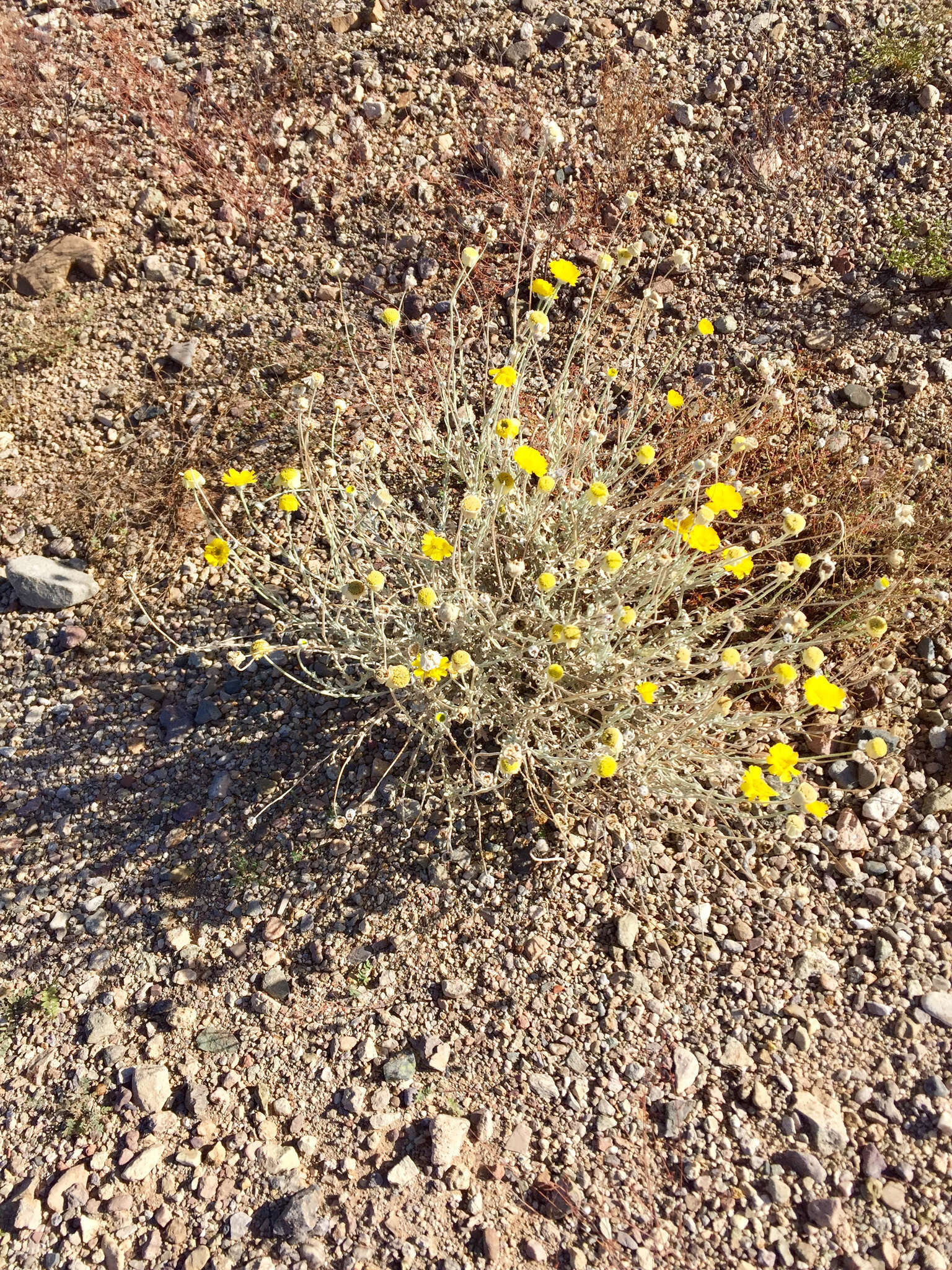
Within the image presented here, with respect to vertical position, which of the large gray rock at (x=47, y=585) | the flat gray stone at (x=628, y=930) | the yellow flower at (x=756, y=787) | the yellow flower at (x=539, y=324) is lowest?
the flat gray stone at (x=628, y=930)

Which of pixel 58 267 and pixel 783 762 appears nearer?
pixel 783 762

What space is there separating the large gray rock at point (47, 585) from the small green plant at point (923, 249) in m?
3.62

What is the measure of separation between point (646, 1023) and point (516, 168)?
3746 mm

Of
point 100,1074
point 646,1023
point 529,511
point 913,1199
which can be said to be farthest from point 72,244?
point 913,1199

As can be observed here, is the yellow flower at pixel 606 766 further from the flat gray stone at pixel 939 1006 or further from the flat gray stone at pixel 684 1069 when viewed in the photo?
the flat gray stone at pixel 939 1006

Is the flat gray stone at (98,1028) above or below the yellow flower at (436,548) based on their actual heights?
below

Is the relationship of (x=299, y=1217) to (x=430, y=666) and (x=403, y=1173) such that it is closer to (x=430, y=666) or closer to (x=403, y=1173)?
(x=403, y=1173)

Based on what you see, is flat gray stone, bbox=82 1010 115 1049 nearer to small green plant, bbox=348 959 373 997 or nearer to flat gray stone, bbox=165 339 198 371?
small green plant, bbox=348 959 373 997

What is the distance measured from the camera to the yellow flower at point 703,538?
225cm

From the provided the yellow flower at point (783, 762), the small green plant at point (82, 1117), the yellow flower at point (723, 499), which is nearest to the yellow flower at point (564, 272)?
the yellow flower at point (723, 499)

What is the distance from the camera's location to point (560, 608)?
2797 millimetres

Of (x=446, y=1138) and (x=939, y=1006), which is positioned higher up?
(x=939, y=1006)

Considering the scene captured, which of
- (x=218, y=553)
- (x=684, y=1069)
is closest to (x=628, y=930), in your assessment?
(x=684, y=1069)

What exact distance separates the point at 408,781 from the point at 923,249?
127 inches
